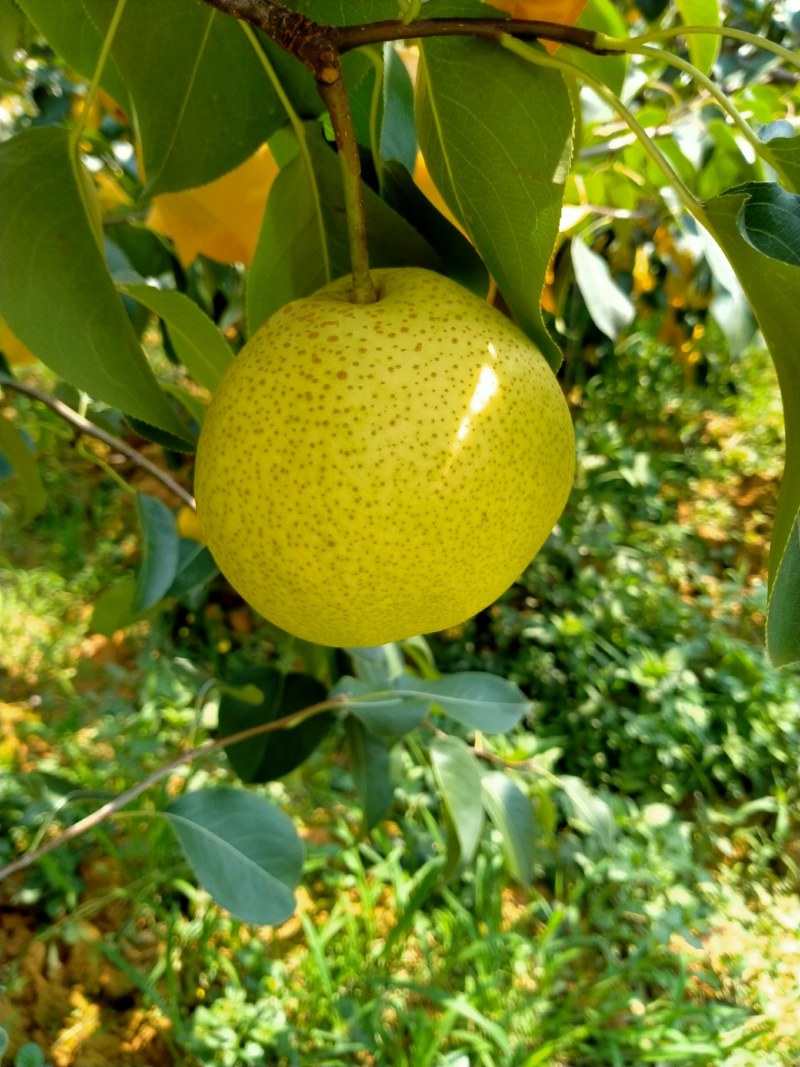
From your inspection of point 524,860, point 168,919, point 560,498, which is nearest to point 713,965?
point 524,860

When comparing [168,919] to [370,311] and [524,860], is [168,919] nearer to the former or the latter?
[524,860]

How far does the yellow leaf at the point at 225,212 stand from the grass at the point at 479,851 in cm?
59

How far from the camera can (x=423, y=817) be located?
7.29 feet

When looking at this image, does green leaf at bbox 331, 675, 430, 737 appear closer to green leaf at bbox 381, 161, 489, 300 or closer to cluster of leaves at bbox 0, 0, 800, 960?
cluster of leaves at bbox 0, 0, 800, 960

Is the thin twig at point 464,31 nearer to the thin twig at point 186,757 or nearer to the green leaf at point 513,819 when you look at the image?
the thin twig at point 186,757

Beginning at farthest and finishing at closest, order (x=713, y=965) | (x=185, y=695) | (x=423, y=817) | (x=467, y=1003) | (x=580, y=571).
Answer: (x=580, y=571)
(x=185, y=695)
(x=423, y=817)
(x=713, y=965)
(x=467, y=1003)

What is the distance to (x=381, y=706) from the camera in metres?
1.04

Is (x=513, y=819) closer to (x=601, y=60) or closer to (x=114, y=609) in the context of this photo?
(x=114, y=609)

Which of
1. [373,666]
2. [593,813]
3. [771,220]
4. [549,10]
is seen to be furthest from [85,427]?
[593,813]

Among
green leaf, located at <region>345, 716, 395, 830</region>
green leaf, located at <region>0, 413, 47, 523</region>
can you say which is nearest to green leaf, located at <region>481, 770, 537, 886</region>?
green leaf, located at <region>345, 716, 395, 830</region>

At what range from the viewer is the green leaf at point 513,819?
4.32 ft

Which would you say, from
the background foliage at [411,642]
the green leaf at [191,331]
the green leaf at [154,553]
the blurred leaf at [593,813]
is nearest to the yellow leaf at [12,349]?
the background foliage at [411,642]

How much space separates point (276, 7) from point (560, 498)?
297 mm

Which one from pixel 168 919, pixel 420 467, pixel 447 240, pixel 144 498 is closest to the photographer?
pixel 420 467
